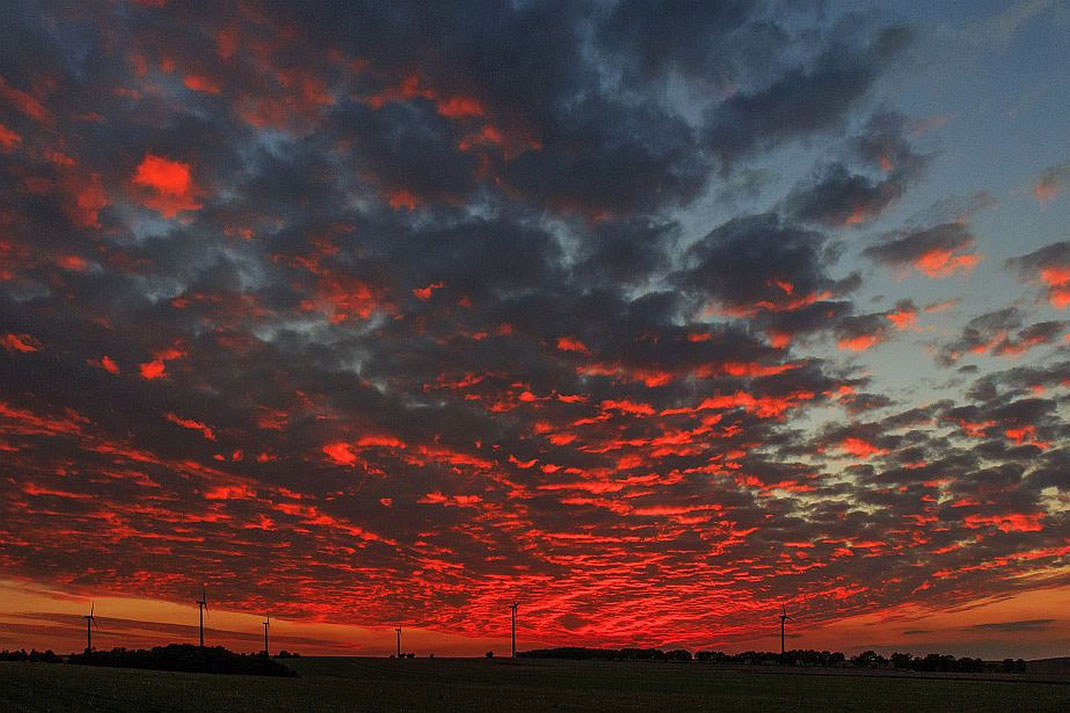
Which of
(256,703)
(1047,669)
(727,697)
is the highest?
(256,703)

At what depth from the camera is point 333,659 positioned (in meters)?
185

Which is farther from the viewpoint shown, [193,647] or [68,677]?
[193,647]

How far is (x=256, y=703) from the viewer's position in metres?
70.2

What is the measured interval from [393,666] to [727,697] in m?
81.7

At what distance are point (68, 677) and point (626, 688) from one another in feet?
246

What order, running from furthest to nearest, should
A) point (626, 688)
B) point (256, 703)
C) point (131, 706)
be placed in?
point (626, 688), point (256, 703), point (131, 706)

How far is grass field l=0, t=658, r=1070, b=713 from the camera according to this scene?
6347 cm

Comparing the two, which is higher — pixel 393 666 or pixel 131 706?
pixel 131 706

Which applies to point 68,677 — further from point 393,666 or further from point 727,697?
point 393,666

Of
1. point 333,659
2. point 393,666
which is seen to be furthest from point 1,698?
point 333,659

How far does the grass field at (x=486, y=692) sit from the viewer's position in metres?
63.5

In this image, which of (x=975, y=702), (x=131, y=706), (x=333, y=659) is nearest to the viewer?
(x=131, y=706)

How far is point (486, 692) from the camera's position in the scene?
9981cm

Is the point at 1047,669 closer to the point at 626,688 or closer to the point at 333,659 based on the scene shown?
the point at 626,688
